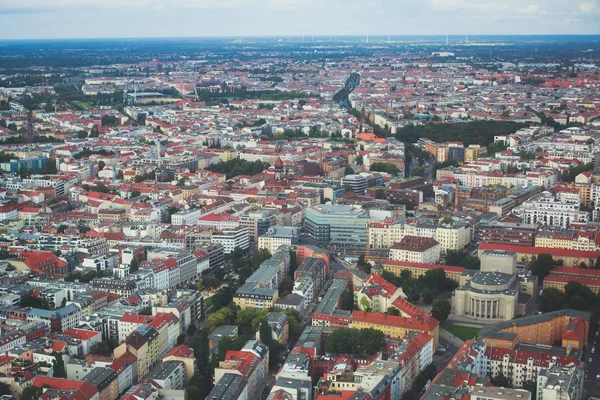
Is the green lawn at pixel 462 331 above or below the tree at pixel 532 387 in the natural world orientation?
below

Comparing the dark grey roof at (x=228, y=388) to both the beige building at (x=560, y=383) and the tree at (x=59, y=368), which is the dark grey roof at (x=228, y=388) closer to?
the tree at (x=59, y=368)

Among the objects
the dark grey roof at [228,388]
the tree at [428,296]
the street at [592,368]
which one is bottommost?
the street at [592,368]

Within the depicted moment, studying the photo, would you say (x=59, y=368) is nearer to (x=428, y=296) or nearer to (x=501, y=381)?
(x=501, y=381)

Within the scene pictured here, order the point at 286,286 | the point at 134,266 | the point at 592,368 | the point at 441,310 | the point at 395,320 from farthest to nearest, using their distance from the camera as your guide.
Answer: the point at 134,266 → the point at 286,286 → the point at 441,310 → the point at 395,320 → the point at 592,368

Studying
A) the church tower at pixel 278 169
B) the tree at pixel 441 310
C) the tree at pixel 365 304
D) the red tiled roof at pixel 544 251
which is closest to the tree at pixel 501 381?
the tree at pixel 441 310

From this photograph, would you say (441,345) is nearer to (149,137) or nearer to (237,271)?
(237,271)

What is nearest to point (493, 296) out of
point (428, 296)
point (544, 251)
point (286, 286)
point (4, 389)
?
point (428, 296)

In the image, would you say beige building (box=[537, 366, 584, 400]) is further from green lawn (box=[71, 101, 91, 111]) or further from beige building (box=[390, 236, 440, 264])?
green lawn (box=[71, 101, 91, 111])
